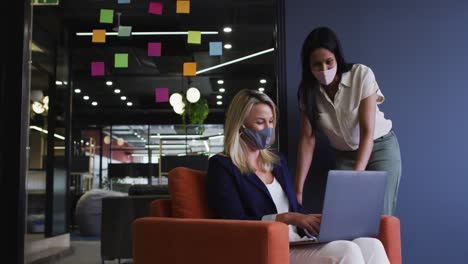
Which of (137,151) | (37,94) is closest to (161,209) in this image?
(37,94)

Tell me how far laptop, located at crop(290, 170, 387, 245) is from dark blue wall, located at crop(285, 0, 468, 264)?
1.09 meters

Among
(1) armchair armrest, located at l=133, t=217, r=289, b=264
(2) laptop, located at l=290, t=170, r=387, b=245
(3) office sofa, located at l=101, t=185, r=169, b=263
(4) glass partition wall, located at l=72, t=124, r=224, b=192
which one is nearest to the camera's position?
(1) armchair armrest, located at l=133, t=217, r=289, b=264

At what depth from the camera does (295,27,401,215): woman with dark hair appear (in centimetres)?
261

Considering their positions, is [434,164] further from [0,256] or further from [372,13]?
[0,256]

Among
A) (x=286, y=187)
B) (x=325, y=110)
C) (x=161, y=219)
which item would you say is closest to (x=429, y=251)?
(x=325, y=110)

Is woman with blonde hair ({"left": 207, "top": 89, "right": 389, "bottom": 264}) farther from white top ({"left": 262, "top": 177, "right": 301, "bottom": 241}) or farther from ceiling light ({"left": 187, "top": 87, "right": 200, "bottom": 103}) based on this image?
ceiling light ({"left": 187, "top": 87, "right": 200, "bottom": 103})

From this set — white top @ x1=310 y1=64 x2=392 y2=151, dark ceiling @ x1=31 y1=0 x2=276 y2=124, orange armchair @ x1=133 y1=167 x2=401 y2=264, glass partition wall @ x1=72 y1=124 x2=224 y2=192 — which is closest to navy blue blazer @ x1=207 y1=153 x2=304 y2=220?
orange armchair @ x1=133 y1=167 x2=401 y2=264

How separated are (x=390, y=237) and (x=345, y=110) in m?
0.72

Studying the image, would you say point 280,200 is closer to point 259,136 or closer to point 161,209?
point 259,136

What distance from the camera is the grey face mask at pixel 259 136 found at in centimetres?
222

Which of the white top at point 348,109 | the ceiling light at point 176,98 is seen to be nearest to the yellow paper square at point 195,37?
the white top at point 348,109

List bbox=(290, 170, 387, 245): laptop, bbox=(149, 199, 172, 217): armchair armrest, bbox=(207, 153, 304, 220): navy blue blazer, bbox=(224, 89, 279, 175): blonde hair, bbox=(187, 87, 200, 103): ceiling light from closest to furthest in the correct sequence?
1. bbox=(290, 170, 387, 245): laptop
2. bbox=(207, 153, 304, 220): navy blue blazer
3. bbox=(224, 89, 279, 175): blonde hair
4. bbox=(149, 199, 172, 217): armchair armrest
5. bbox=(187, 87, 200, 103): ceiling light

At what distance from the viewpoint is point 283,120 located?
3207 millimetres

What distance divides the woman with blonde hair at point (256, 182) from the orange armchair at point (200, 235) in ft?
0.46
